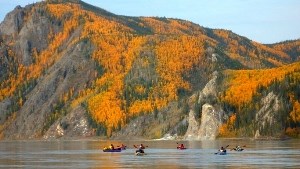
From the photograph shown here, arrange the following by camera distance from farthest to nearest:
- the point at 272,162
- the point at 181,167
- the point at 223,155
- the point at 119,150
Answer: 1. the point at 119,150
2. the point at 223,155
3. the point at 272,162
4. the point at 181,167

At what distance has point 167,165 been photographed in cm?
11469

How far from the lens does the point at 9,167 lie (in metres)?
116

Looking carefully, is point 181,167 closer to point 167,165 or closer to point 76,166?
point 167,165

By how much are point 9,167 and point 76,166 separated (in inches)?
451

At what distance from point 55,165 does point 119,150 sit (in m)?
65.4

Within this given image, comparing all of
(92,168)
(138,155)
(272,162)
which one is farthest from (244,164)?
(138,155)

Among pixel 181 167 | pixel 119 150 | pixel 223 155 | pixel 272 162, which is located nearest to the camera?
pixel 181 167

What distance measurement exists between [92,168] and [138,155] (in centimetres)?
4655

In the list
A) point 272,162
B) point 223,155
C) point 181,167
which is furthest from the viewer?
point 223,155

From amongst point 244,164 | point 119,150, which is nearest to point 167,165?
point 244,164

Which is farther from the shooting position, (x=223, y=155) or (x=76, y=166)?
(x=223, y=155)

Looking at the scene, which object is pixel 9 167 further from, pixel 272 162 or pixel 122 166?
pixel 272 162

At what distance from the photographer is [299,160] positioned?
118 meters

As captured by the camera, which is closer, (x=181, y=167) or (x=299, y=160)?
(x=181, y=167)
